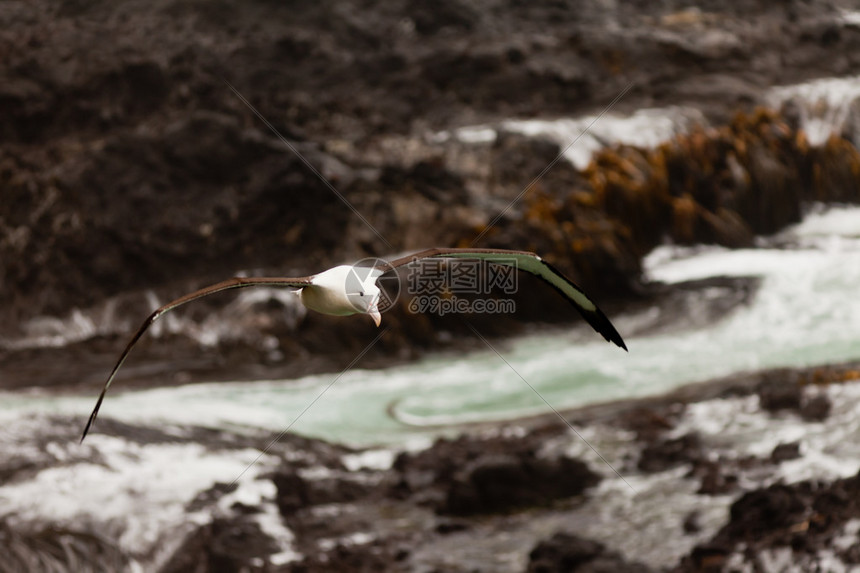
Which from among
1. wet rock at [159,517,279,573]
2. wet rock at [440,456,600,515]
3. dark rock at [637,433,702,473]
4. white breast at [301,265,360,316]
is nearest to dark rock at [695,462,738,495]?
dark rock at [637,433,702,473]

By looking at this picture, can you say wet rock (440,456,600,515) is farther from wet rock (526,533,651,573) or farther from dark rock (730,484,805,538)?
dark rock (730,484,805,538)

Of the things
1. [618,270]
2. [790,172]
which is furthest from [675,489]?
[790,172]

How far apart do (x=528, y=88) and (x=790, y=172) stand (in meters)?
4.42

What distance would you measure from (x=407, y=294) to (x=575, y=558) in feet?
22.5

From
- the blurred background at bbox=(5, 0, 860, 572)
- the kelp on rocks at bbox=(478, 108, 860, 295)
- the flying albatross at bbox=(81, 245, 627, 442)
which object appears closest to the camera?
the flying albatross at bbox=(81, 245, 627, 442)

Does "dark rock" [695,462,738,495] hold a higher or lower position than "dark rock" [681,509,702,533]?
higher

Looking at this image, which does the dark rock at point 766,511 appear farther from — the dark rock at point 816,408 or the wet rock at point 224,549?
the wet rock at point 224,549

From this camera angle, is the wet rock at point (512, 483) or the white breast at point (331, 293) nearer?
the white breast at point (331, 293)

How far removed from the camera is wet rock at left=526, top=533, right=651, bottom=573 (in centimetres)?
887

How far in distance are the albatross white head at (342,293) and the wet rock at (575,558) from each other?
4191 mm

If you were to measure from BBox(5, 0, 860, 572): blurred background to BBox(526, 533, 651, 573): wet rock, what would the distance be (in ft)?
0.13

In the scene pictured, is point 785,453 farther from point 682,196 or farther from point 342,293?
point 682,196

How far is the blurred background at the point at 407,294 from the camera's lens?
9.52 meters

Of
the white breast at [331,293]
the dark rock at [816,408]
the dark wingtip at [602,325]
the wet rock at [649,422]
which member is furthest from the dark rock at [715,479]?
the white breast at [331,293]
